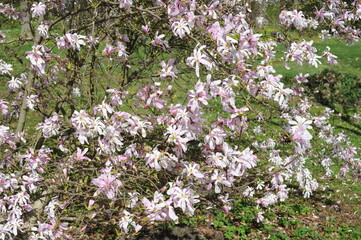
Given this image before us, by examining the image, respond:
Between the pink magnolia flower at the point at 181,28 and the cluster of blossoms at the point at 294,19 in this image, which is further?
the cluster of blossoms at the point at 294,19

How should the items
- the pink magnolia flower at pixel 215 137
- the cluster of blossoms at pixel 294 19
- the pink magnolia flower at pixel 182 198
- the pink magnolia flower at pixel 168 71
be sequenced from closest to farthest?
the pink magnolia flower at pixel 182 198
the pink magnolia flower at pixel 215 137
the pink magnolia flower at pixel 168 71
the cluster of blossoms at pixel 294 19

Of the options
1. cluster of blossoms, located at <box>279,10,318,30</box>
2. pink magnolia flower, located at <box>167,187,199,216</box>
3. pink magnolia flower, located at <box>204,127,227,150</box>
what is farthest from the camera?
cluster of blossoms, located at <box>279,10,318,30</box>

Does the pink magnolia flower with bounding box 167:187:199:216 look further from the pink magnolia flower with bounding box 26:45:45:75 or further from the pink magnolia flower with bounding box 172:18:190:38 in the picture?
the pink magnolia flower with bounding box 26:45:45:75

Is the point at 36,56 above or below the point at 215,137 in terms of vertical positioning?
above

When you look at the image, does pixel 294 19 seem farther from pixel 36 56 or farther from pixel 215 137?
pixel 36 56

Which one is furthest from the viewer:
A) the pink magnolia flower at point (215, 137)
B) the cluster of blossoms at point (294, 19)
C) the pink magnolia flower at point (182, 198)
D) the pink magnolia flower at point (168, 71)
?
the cluster of blossoms at point (294, 19)

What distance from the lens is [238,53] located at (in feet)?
6.71

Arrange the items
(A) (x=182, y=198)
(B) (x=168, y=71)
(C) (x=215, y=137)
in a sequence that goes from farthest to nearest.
Result: (B) (x=168, y=71) → (C) (x=215, y=137) → (A) (x=182, y=198)

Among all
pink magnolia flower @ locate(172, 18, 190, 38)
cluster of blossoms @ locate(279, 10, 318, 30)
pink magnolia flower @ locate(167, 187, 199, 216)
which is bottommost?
pink magnolia flower @ locate(167, 187, 199, 216)

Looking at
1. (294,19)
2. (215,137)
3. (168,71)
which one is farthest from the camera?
(294,19)

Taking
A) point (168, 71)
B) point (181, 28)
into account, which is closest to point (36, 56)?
point (168, 71)

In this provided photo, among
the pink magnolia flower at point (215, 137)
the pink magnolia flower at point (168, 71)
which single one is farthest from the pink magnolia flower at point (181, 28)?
the pink magnolia flower at point (215, 137)

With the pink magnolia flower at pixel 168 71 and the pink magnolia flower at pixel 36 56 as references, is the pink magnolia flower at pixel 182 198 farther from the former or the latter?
the pink magnolia flower at pixel 36 56

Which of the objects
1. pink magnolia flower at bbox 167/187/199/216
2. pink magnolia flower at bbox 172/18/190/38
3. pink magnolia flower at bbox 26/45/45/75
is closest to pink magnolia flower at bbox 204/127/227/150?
pink magnolia flower at bbox 167/187/199/216
